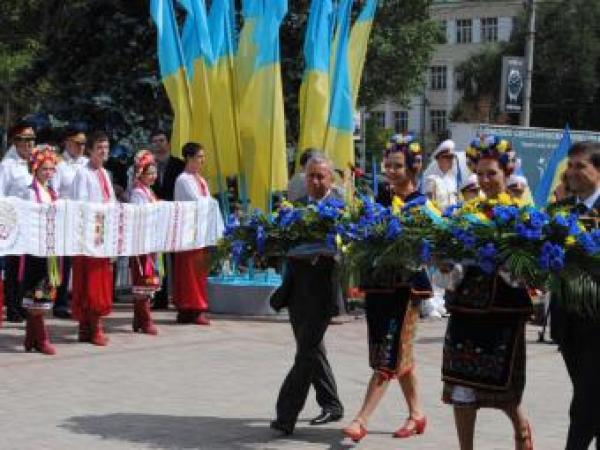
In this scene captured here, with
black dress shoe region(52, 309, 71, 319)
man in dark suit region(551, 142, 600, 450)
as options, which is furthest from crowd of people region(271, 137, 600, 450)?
black dress shoe region(52, 309, 71, 319)

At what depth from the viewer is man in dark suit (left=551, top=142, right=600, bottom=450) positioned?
17.6 feet

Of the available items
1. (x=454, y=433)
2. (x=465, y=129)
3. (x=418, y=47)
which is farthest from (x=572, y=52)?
(x=454, y=433)

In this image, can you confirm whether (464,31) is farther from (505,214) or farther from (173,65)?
(505,214)

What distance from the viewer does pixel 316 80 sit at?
13367 millimetres

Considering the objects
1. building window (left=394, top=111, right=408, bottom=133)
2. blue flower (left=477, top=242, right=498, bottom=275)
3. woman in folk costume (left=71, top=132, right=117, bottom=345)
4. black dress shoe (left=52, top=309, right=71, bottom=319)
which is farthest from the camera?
building window (left=394, top=111, right=408, bottom=133)

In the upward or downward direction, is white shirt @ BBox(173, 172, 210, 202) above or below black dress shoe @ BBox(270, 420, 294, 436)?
above

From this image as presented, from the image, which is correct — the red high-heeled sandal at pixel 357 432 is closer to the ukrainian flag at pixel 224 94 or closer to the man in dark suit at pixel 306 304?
the man in dark suit at pixel 306 304

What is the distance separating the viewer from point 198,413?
770 centimetres

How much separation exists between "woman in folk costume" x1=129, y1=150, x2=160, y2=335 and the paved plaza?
359 mm

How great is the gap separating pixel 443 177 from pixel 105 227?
13.8 ft

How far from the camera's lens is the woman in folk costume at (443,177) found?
12445mm

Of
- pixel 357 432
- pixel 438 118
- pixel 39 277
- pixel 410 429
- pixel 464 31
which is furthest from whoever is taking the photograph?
pixel 438 118

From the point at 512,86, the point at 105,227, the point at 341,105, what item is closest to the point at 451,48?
the point at 512,86

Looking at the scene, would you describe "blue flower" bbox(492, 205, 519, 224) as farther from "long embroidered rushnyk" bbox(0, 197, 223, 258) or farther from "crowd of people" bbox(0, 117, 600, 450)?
"long embroidered rushnyk" bbox(0, 197, 223, 258)
